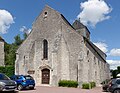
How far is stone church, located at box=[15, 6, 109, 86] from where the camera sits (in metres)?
31.0

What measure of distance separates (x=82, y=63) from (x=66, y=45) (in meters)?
3.88

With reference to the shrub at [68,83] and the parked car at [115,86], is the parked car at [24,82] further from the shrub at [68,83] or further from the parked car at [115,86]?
the parked car at [115,86]

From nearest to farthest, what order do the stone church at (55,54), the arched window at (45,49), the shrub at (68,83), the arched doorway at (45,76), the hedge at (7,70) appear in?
the shrub at (68,83) → the stone church at (55,54) → the arched doorway at (45,76) → the arched window at (45,49) → the hedge at (7,70)

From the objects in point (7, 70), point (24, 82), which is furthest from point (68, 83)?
point (7, 70)

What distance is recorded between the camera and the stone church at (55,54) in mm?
30969

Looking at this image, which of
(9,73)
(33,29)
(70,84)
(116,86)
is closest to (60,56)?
(70,84)

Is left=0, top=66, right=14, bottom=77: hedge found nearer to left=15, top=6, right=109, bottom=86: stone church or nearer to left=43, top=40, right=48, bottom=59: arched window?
left=15, top=6, right=109, bottom=86: stone church

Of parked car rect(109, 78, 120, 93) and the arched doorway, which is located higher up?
the arched doorway

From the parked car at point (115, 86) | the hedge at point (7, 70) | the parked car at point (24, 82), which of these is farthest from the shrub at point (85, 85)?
the hedge at point (7, 70)

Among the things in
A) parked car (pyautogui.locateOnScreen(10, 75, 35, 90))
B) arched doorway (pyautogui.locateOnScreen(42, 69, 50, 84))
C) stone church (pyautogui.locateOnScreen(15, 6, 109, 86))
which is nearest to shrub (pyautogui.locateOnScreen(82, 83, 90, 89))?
stone church (pyautogui.locateOnScreen(15, 6, 109, 86))

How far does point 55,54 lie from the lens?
3138cm

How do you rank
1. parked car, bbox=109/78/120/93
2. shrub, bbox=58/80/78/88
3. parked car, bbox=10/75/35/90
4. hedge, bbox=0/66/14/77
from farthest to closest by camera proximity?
hedge, bbox=0/66/14/77, shrub, bbox=58/80/78/88, parked car, bbox=10/75/35/90, parked car, bbox=109/78/120/93

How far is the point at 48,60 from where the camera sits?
32844 mm

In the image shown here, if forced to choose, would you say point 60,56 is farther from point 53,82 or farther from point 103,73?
point 103,73
